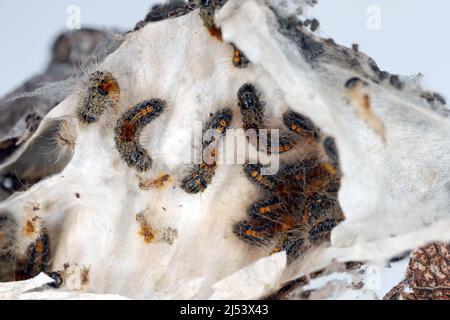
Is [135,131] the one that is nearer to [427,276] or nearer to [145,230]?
[145,230]

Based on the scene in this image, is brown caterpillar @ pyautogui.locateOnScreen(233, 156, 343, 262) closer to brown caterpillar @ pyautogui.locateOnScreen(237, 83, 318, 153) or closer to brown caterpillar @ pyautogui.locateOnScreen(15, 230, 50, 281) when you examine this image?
brown caterpillar @ pyautogui.locateOnScreen(237, 83, 318, 153)

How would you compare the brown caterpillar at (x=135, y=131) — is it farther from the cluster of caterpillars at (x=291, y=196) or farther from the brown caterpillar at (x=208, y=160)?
the cluster of caterpillars at (x=291, y=196)

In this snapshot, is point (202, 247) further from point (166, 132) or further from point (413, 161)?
point (413, 161)

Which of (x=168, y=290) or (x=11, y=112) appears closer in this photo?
(x=168, y=290)

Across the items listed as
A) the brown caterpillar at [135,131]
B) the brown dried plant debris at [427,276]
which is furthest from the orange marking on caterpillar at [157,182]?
the brown dried plant debris at [427,276]

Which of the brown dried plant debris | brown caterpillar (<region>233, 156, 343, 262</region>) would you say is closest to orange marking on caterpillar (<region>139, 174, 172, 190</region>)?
brown caterpillar (<region>233, 156, 343, 262</region>)
